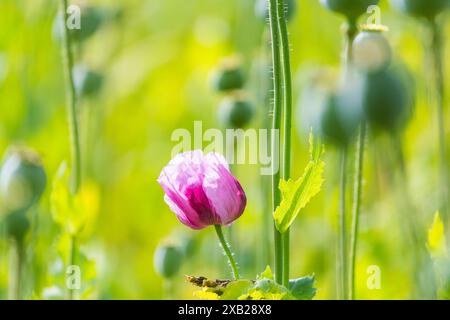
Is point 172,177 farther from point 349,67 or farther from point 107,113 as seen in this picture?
point 107,113

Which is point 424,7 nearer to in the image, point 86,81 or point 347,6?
point 347,6

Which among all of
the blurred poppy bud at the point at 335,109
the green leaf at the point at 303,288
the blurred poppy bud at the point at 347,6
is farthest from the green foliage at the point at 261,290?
the blurred poppy bud at the point at 347,6

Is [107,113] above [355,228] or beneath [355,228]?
above

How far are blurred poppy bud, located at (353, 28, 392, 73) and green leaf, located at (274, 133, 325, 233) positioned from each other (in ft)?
0.24

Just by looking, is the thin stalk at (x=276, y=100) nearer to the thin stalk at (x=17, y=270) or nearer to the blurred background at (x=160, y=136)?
the blurred background at (x=160, y=136)

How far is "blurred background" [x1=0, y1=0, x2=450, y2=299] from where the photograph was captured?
49.6 inches

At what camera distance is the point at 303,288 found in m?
0.78

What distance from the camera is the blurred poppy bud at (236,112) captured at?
1.18m

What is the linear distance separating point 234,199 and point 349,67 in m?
0.13

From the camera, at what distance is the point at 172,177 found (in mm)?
735

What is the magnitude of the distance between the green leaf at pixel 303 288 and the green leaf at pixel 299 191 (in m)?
0.06

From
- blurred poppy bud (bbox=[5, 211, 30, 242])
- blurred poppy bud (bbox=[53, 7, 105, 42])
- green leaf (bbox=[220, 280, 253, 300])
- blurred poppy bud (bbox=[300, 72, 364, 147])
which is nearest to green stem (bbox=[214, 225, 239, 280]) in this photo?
green leaf (bbox=[220, 280, 253, 300])

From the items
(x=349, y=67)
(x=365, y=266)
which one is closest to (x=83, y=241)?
(x=365, y=266)

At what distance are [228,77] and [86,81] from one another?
0.22 m
